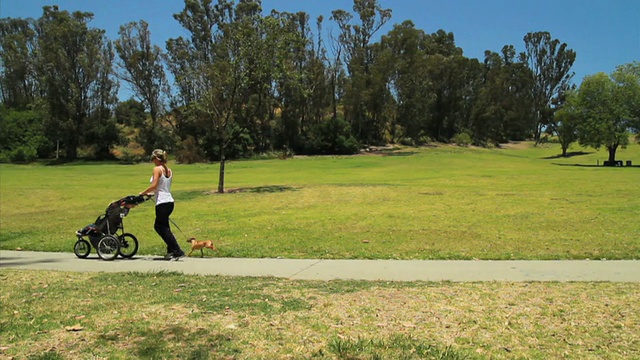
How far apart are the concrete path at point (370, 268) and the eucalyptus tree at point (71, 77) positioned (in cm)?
6509

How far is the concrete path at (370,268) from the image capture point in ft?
24.3

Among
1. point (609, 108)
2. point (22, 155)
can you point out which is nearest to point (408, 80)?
point (609, 108)

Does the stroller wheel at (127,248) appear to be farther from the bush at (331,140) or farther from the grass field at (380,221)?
the bush at (331,140)

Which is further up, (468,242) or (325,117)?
(325,117)

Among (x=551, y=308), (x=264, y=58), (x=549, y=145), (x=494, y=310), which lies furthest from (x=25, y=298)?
(x=549, y=145)

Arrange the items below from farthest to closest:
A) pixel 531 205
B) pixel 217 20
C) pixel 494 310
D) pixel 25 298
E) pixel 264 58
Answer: pixel 217 20
pixel 264 58
pixel 531 205
pixel 25 298
pixel 494 310

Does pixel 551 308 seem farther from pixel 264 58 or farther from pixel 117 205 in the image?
pixel 264 58

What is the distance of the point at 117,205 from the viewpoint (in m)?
9.63

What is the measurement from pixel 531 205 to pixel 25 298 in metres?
14.4

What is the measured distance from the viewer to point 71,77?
229 ft

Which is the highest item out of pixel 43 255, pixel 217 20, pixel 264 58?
pixel 217 20

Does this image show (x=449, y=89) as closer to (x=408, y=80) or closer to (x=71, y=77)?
(x=408, y=80)

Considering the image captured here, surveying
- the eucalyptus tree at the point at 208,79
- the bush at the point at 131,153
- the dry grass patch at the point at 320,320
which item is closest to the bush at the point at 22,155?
the bush at the point at 131,153

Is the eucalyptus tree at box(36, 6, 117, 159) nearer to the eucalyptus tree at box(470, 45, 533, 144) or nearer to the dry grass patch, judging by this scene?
the eucalyptus tree at box(470, 45, 533, 144)
